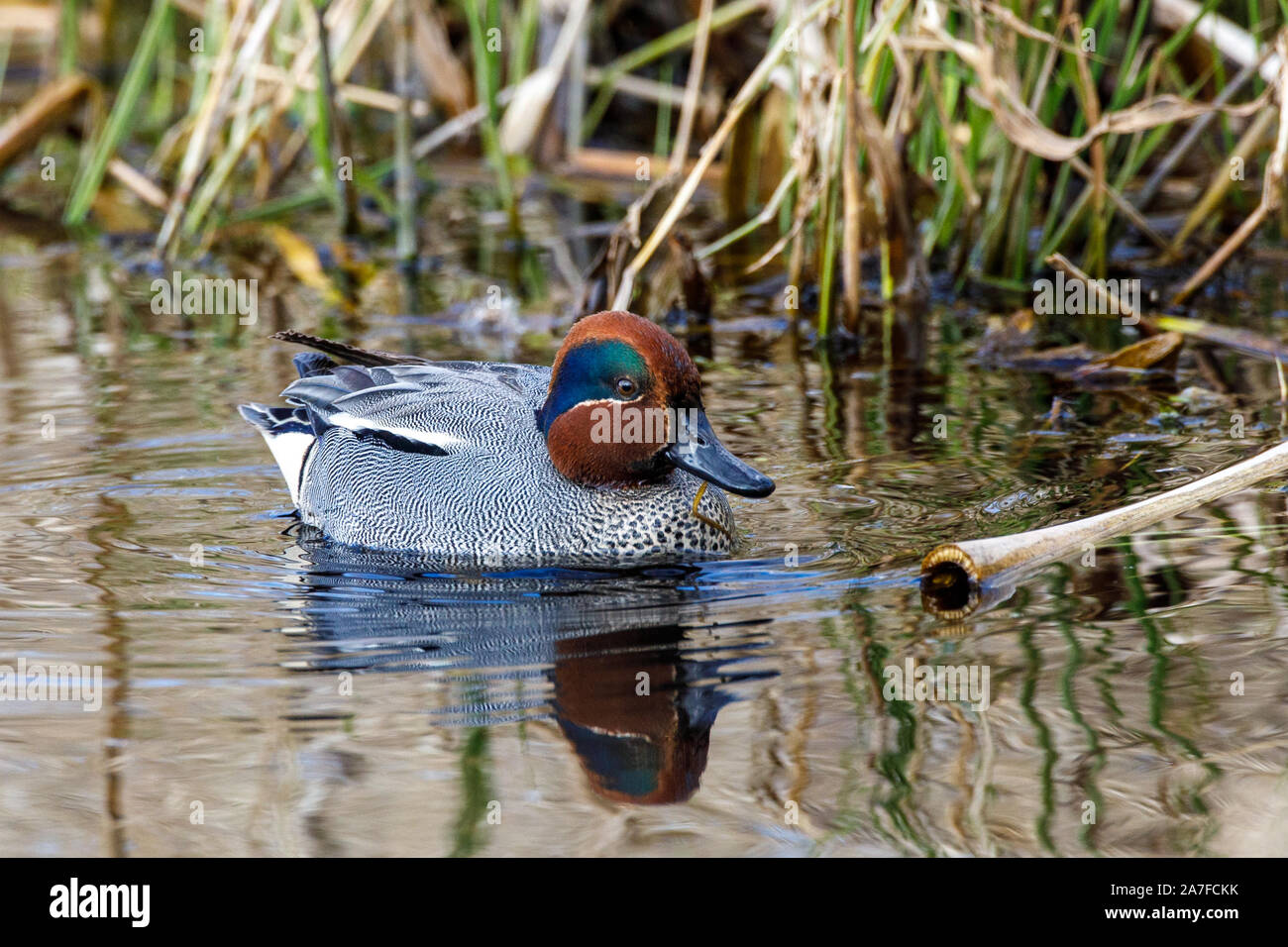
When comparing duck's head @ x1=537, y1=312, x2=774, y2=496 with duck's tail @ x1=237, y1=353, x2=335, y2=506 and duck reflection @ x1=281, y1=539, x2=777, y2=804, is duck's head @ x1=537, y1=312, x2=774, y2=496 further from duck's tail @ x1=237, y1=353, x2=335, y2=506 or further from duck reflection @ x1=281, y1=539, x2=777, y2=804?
duck's tail @ x1=237, y1=353, x2=335, y2=506

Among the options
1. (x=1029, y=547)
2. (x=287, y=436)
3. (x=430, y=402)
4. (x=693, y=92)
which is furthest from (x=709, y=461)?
(x=693, y=92)

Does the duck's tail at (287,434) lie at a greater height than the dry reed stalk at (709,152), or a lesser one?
lesser

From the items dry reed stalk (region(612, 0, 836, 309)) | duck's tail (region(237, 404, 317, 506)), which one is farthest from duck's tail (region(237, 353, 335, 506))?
dry reed stalk (region(612, 0, 836, 309))

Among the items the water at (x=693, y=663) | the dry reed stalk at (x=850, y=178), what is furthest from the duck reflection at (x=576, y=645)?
the dry reed stalk at (x=850, y=178)

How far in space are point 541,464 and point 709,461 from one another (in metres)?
0.71

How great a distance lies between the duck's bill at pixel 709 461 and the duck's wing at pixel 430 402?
708 mm

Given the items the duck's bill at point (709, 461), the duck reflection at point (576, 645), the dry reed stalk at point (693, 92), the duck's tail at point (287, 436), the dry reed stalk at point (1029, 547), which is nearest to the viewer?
the duck reflection at point (576, 645)

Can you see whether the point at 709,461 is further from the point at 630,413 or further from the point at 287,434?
the point at 287,434

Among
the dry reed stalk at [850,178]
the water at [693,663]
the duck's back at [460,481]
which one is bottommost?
the water at [693,663]

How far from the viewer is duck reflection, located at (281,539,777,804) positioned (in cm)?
436

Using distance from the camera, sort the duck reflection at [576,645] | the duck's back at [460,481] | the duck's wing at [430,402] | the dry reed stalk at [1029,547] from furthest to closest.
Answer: the duck's wing at [430,402] → the duck's back at [460,481] → the dry reed stalk at [1029,547] → the duck reflection at [576,645]

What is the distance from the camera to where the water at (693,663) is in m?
3.96

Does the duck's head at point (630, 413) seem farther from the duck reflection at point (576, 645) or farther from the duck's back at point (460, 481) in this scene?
the duck reflection at point (576, 645)
